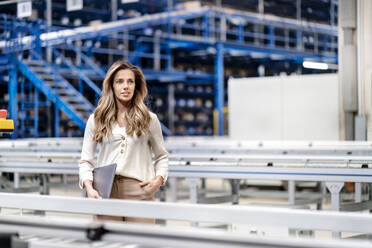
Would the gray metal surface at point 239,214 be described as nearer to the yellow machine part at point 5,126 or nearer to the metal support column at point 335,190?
the yellow machine part at point 5,126

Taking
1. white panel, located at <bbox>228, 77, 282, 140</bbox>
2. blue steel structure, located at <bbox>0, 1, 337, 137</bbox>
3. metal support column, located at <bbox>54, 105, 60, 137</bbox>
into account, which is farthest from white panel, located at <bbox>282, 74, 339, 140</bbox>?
metal support column, located at <bbox>54, 105, 60, 137</bbox>

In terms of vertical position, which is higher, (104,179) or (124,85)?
(124,85)

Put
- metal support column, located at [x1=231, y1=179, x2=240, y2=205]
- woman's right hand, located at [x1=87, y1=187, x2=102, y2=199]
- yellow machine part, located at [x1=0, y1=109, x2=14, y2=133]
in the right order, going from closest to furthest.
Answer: woman's right hand, located at [x1=87, y1=187, x2=102, y2=199], yellow machine part, located at [x1=0, y1=109, x2=14, y2=133], metal support column, located at [x1=231, y1=179, x2=240, y2=205]

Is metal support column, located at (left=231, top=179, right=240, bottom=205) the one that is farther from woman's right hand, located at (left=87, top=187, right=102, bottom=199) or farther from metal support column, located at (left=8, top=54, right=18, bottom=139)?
metal support column, located at (left=8, top=54, right=18, bottom=139)

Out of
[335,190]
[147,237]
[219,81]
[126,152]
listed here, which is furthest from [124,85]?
[219,81]

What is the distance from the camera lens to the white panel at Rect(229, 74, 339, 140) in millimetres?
8289

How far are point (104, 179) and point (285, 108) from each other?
21.6 ft

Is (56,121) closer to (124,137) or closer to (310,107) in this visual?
(310,107)

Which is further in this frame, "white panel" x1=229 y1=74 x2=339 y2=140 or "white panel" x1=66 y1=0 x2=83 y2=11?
"white panel" x1=66 y1=0 x2=83 y2=11

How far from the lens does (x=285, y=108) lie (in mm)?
8633

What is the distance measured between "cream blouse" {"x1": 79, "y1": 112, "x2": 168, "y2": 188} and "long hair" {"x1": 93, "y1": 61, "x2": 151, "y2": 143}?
27 millimetres

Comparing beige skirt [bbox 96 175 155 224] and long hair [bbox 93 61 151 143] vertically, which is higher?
long hair [bbox 93 61 151 143]

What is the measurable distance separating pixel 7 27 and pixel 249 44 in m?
5.36

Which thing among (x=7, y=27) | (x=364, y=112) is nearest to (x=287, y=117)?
(x=364, y=112)
